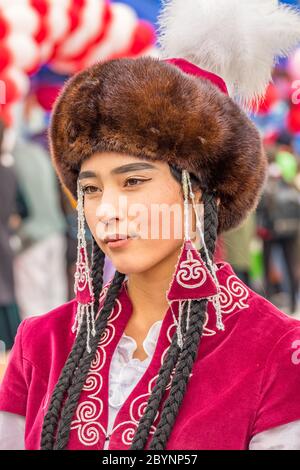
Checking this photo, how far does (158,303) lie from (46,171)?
376 centimetres

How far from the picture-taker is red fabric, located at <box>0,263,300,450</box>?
1.82 m

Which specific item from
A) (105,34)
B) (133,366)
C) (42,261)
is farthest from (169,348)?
(105,34)

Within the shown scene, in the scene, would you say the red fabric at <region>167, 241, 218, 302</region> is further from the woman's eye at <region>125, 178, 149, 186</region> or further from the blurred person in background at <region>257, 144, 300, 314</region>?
the blurred person in background at <region>257, 144, 300, 314</region>

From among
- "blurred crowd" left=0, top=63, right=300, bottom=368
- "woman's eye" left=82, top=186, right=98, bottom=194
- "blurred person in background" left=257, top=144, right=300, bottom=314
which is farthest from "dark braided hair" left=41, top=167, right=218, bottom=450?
"blurred person in background" left=257, top=144, right=300, bottom=314

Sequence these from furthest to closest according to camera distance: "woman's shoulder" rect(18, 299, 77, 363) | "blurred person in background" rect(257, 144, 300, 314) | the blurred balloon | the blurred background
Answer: the blurred balloon → "blurred person in background" rect(257, 144, 300, 314) → the blurred background → "woman's shoulder" rect(18, 299, 77, 363)

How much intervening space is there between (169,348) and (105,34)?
16.6ft

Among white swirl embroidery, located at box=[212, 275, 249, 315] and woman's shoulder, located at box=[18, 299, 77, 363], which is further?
woman's shoulder, located at box=[18, 299, 77, 363]

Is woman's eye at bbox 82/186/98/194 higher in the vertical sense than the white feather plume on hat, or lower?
lower

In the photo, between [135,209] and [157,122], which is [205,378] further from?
[157,122]

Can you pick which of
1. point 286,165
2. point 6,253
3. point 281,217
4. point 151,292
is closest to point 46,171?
point 6,253

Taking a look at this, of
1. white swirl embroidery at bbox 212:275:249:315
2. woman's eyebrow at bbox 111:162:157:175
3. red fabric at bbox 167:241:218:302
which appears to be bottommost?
white swirl embroidery at bbox 212:275:249:315

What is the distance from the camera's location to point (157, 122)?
1927 millimetres

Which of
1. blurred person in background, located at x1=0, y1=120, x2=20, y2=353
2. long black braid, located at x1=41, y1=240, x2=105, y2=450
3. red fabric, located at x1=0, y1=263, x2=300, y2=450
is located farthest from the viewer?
blurred person in background, located at x1=0, y1=120, x2=20, y2=353

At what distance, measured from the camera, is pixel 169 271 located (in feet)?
6.65
